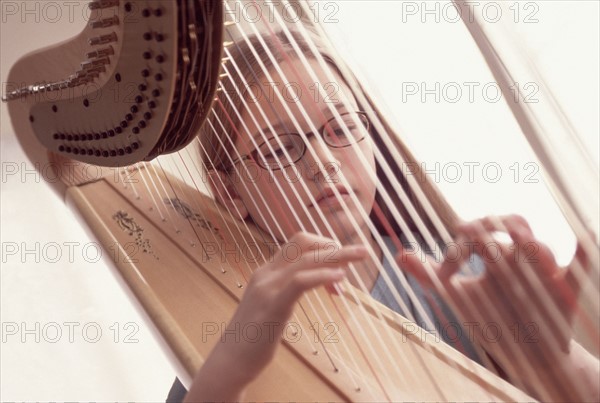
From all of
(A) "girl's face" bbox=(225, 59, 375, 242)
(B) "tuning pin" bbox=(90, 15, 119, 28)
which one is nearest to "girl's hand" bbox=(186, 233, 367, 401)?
(A) "girl's face" bbox=(225, 59, 375, 242)

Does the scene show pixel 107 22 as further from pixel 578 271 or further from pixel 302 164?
pixel 578 271

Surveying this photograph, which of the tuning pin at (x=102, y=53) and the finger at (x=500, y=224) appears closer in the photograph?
the finger at (x=500, y=224)

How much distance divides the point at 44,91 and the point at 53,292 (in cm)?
97

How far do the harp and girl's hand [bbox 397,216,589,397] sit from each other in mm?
50

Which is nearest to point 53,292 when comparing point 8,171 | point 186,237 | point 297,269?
point 8,171

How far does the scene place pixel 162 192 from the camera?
1.08 metres

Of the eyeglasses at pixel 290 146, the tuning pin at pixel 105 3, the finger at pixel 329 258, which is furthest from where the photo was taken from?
the eyeglasses at pixel 290 146

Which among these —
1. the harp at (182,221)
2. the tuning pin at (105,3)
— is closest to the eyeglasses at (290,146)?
the harp at (182,221)

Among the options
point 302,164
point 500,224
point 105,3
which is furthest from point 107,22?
point 500,224

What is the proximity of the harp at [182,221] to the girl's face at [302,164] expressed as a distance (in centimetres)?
9

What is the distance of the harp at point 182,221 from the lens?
54cm

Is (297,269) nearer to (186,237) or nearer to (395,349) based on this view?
(395,349)

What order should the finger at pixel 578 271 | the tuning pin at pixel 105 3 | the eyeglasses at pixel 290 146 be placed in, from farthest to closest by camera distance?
the eyeglasses at pixel 290 146, the tuning pin at pixel 105 3, the finger at pixel 578 271

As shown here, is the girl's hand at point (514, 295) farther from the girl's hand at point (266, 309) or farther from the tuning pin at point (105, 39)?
the tuning pin at point (105, 39)
